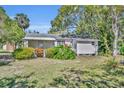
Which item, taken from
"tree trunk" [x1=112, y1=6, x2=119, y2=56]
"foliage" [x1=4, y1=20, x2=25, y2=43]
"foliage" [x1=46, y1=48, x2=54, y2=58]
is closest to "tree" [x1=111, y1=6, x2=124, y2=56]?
"tree trunk" [x1=112, y1=6, x2=119, y2=56]

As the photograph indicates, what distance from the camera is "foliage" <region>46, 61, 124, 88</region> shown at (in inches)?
188

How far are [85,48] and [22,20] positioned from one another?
5.56 feet

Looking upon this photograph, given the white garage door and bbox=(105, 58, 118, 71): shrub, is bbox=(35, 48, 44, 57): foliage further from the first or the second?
bbox=(105, 58, 118, 71): shrub

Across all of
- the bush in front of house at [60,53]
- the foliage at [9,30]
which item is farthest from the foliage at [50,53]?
the foliage at [9,30]

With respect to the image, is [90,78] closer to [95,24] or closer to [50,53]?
[50,53]

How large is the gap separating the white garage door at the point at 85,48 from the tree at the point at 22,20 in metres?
1.11

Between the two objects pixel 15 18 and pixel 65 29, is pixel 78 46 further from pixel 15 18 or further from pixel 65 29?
pixel 15 18

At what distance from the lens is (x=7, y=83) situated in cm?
477

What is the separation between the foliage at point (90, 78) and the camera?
4.77 metres

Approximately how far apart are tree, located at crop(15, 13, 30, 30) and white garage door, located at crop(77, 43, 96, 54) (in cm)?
111

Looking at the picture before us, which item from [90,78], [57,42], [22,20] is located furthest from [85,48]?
[22,20]

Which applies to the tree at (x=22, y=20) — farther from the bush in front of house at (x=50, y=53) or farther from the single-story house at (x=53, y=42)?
the bush in front of house at (x=50, y=53)

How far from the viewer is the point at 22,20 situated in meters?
4.80
